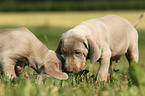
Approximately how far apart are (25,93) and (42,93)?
0.68 ft

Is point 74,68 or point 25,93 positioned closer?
point 25,93

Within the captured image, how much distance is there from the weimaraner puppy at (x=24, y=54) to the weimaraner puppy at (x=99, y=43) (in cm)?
24

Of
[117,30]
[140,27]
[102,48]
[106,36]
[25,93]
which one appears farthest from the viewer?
[140,27]

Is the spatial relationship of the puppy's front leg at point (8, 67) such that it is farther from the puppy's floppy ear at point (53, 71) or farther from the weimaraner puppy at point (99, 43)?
the weimaraner puppy at point (99, 43)

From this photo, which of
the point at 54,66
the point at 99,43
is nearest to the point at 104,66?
the point at 99,43

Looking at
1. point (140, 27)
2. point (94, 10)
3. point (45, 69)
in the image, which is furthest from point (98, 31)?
point (94, 10)

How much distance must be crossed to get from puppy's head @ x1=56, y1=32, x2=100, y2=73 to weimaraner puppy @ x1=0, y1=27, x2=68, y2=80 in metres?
0.18

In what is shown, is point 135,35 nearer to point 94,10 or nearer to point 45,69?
point 45,69

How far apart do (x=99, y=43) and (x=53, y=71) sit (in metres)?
1.09

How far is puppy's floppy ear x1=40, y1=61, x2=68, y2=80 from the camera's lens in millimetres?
3759

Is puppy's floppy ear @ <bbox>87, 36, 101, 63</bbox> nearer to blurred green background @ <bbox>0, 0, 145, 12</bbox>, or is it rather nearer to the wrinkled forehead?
the wrinkled forehead

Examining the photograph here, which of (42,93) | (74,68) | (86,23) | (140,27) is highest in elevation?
(86,23)

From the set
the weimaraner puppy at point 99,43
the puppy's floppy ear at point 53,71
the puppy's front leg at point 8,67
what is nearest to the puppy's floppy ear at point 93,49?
the weimaraner puppy at point 99,43

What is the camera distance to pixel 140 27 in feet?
87.1
